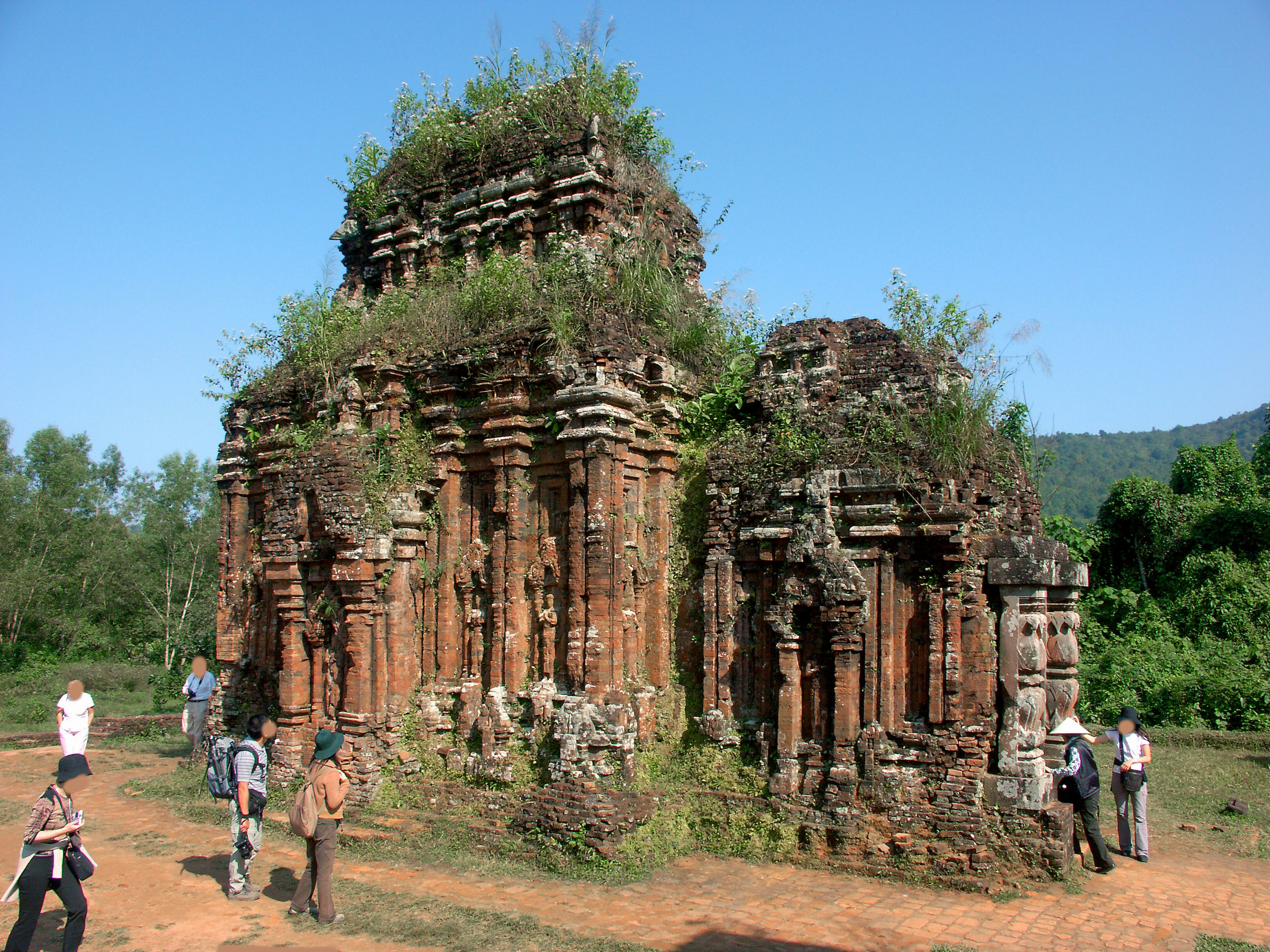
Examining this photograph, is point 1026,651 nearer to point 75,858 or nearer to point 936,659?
point 936,659

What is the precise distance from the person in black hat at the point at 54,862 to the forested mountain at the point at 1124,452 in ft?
258

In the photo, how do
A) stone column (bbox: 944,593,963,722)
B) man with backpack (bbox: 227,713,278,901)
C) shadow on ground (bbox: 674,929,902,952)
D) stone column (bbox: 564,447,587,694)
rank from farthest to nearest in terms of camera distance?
stone column (bbox: 564,447,587,694) → stone column (bbox: 944,593,963,722) → man with backpack (bbox: 227,713,278,901) → shadow on ground (bbox: 674,929,902,952)

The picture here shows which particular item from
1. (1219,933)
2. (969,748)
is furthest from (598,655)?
(1219,933)

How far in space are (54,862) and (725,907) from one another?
5.36 meters

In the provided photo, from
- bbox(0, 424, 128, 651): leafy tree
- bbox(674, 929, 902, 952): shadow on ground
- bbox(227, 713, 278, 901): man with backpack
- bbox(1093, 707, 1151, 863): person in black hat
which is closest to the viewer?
bbox(674, 929, 902, 952): shadow on ground

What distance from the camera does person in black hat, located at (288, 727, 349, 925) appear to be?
7465mm

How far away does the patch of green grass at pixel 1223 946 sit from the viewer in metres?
6.82

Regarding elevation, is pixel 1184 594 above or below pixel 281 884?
above

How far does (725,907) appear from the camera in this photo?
7.74 meters

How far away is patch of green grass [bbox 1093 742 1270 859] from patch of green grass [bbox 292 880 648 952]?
6684 mm

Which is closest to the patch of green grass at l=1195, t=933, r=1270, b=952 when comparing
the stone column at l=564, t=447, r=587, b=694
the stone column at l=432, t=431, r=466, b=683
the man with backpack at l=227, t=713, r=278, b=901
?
the stone column at l=564, t=447, r=587, b=694

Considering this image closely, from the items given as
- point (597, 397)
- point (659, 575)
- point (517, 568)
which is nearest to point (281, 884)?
point (517, 568)

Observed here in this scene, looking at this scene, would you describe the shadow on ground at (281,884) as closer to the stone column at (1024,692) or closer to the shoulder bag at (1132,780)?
the stone column at (1024,692)

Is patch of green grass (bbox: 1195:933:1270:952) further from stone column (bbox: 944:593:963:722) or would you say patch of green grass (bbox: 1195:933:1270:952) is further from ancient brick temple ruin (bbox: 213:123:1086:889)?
stone column (bbox: 944:593:963:722)
